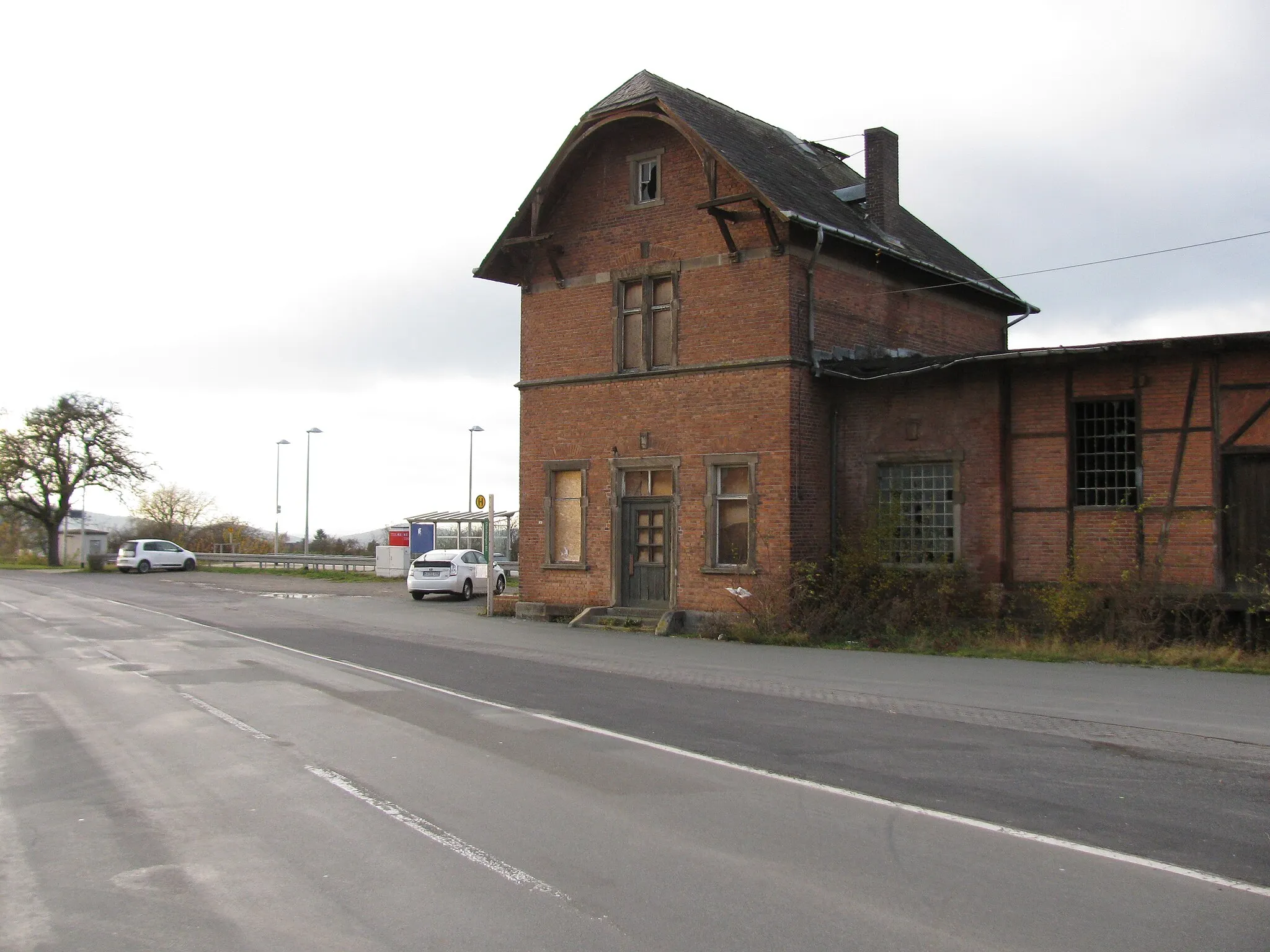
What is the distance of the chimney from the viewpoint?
24.5 m

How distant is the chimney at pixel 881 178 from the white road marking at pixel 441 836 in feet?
64.9

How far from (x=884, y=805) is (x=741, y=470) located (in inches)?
533

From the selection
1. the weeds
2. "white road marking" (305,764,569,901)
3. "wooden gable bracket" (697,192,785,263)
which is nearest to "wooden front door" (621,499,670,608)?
the weeds

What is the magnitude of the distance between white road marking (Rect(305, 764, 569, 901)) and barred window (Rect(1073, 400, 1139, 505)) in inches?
543

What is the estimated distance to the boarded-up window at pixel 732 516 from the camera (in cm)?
2044

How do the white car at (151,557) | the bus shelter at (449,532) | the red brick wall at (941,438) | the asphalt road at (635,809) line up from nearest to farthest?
the asphalt road at (635,809) → the red brick wall at (941,438) → the bus shelter at (449,532) → the white car at (151,557)

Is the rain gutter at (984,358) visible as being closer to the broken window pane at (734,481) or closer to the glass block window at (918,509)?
the glass block window at (918,509)

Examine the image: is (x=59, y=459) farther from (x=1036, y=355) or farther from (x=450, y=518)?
(x=1036, y=355)

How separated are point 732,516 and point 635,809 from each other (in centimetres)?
1380

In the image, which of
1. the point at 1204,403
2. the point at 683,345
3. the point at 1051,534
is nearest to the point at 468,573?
the point at 683,345

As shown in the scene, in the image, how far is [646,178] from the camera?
21969mm

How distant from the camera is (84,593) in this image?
1342 inches

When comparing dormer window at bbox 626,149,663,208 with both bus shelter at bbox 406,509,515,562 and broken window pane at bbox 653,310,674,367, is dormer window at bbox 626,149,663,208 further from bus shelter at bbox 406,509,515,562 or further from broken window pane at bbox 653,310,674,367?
bus shelter at bbox 406,509,515,562

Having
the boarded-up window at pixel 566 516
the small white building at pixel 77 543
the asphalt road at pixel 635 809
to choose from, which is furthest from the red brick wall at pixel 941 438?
the small white building at pixel 77 543
